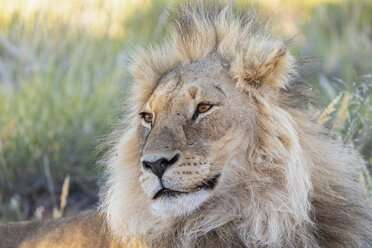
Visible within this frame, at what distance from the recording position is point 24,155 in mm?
6457

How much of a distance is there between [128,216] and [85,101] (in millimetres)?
3740

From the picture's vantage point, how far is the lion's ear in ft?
11.5

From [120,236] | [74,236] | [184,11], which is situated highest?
[184,11]

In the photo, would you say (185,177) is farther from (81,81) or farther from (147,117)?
(81,81)

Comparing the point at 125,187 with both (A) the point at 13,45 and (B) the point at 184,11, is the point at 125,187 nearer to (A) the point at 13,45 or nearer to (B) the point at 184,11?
(B) the point at 184,11

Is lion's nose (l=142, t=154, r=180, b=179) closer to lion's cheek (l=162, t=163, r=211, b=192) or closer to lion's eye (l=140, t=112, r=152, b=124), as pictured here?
lion's cheek (l=162, t=163, r=211, b=192)

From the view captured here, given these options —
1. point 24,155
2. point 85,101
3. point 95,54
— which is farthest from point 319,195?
point 95,54

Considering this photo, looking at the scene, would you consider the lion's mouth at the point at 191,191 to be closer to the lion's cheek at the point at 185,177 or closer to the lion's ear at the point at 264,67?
the lion's cheek at the point at 185,177

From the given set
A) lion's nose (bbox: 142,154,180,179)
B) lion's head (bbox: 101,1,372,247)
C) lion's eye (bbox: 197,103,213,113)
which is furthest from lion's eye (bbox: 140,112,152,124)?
lion's nose (bbox: 142,154,180,179)

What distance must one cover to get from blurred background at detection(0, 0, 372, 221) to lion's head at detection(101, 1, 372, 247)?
459mm

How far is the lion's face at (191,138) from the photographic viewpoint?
326 centimetres

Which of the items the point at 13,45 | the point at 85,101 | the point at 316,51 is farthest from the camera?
the point at 316,51

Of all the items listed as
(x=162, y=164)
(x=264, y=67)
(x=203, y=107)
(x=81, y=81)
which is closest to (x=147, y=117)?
(x=203, y=107)

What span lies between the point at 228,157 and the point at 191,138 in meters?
0.22
